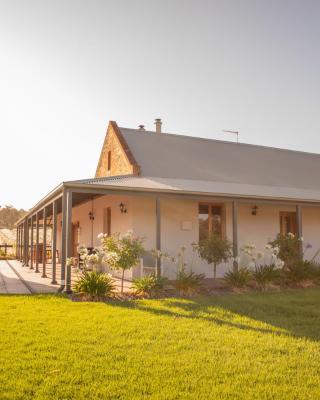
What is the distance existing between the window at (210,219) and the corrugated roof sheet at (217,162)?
1.40 meters

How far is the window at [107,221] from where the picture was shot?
15.3 metres

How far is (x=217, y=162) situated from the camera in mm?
17219

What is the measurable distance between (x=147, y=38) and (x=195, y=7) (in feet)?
6.11

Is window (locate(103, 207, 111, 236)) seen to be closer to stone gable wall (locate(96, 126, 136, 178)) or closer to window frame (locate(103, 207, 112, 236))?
window frame (locate(103, 207, 112, 236))

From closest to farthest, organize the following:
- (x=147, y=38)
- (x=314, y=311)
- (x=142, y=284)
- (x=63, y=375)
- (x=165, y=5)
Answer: (x=63, y=375) → (x=314, y=311) → (x=142, y=284) → (x=165, y=5) → (x=147, y=38)

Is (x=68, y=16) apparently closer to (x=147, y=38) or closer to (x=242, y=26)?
(x=147, y=38)

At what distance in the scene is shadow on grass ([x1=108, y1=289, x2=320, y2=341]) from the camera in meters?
6.51

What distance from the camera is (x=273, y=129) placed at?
749 inches

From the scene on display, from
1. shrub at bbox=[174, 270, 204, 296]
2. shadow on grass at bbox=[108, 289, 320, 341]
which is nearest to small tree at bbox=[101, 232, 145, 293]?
shrub at bbox=[174, 270, 204, 296]

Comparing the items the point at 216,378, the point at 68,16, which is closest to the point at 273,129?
the point at 68,16

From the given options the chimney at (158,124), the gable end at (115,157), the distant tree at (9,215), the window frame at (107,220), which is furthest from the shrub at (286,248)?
the distant tree at (9,215)

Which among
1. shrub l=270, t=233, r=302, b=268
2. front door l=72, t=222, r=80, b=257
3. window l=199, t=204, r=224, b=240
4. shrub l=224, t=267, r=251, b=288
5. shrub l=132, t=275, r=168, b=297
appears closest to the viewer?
shrub l=132, t=275, r=168, b=297

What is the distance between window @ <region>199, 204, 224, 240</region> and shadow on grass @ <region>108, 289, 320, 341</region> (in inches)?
166

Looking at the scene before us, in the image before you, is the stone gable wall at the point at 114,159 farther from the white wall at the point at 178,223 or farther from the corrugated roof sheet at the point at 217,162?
the white wall at the point at 178,223
